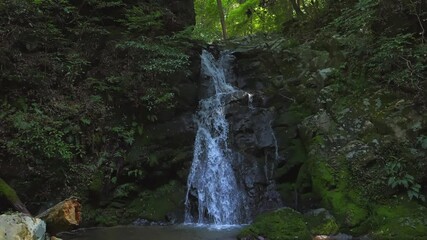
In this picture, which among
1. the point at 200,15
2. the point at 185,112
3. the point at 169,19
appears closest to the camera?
the point at 185,112

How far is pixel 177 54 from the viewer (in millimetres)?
11656

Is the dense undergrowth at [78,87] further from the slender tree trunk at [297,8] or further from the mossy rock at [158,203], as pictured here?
the slender tree trunk at [297,8]

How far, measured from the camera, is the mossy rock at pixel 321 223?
7.62 m

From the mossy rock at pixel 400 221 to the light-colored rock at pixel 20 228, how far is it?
6.03 metres

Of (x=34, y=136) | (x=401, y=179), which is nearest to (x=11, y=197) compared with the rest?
(x=34, y=136)

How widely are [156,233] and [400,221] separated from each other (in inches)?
199

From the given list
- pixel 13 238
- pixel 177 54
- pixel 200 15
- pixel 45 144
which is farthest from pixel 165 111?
pixel 200 15

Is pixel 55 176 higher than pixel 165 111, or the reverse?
pixel 165 111

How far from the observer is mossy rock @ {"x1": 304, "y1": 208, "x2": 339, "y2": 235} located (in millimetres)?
7620

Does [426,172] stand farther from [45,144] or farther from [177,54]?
[45,144]

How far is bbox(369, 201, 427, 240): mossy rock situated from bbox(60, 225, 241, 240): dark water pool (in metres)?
2.89

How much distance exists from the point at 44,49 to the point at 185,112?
14.9ft

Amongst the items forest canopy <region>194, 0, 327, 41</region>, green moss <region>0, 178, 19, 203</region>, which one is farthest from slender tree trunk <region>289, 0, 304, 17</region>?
green moss <region>0, 178, 19, 203</region>

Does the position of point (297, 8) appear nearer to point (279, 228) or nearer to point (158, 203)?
point (158, 203)
